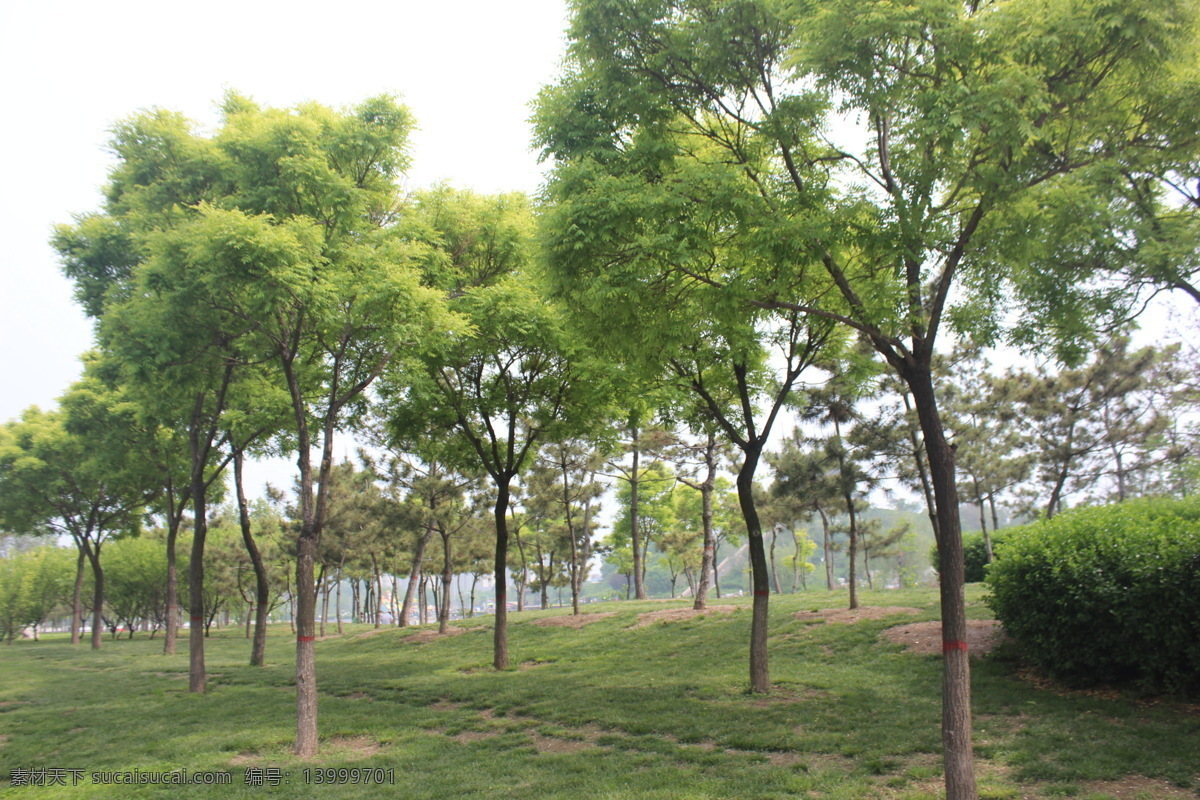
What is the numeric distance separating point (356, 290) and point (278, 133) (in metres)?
3.41

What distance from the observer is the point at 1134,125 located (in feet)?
25.2

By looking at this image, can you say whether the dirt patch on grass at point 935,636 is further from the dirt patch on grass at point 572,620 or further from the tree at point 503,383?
the dirt patch on grass at point 572,620

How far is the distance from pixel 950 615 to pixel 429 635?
23.1m

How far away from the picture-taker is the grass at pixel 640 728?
292 inches

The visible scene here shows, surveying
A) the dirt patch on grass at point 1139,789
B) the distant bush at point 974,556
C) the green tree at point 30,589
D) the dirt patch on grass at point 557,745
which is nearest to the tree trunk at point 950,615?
the dirt patch on grass at point 1139,789

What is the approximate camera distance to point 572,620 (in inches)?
972

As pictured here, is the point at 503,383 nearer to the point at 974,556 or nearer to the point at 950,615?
the point at 950,615

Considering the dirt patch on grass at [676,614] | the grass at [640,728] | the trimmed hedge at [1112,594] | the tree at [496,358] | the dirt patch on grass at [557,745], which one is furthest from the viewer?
the dirt patch on grass at [676,614]

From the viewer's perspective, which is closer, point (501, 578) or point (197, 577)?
point (197, 577)

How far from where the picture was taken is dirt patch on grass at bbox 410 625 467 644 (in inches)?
997

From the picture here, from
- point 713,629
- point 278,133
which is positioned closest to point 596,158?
point 278,133

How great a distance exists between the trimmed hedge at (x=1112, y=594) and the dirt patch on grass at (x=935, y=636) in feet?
3.17

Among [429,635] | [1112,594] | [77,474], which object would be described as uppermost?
[77,474]

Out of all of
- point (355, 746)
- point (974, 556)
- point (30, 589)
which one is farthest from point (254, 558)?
point (30, 589)
